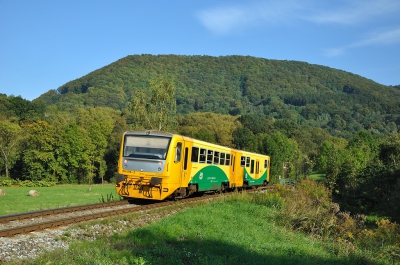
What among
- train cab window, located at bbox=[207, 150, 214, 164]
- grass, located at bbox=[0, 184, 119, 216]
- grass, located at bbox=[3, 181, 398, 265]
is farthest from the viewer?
grass, located at bbox=[0, 184, 119, 216]

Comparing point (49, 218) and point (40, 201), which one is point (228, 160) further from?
point (40, 201)

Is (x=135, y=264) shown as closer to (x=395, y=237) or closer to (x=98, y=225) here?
(x=98, y=225)

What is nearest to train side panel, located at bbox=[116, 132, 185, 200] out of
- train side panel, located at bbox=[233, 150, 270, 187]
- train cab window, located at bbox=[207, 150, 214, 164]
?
train cab window, located at bbox=[207, 150, 214, 164]

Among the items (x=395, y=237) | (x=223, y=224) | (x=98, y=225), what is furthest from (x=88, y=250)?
(x=395, y=237)

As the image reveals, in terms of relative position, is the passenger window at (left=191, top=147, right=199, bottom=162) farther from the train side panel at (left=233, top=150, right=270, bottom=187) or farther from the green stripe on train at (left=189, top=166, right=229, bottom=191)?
the train side panel at (left=233, top=150, right=270, bottom=187)

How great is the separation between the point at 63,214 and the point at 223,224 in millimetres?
5557

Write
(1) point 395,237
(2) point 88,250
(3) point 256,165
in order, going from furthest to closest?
(3) point 256,165, (1) point 395,237, (2) point 88,250

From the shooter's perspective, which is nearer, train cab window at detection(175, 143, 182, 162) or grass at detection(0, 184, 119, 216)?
train cab window at detection(175, 143, 182, 162)

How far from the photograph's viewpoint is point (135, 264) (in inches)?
303

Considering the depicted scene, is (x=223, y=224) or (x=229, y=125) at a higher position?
(x=229, y=125)

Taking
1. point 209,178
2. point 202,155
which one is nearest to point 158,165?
point 202,155

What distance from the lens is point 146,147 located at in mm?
17578

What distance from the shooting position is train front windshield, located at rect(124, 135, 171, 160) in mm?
17312

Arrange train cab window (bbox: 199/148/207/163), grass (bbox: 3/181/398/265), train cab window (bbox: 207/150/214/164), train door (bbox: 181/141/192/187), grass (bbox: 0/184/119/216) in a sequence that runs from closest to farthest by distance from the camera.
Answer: grass (bbox: 3/181/398/265)
train door (bbox: 181/141/192/187)
train cab window (bbox: 199/148/207/163)
train cab window (bbox: 207/150/214/164)
grass (bbox: 0/184/119/216)
